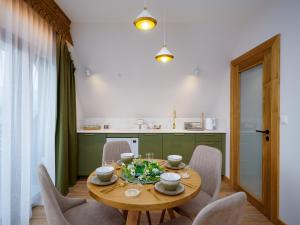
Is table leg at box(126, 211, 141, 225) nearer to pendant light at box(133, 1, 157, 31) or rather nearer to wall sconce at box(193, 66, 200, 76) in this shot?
pendant light at box(133, 1, 157, 31)

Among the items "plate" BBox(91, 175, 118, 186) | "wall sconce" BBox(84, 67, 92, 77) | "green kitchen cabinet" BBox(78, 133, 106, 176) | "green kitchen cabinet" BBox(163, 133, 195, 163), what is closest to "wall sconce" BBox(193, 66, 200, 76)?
"green kitchen cabinet" BBox(163, 133, 195, 163)

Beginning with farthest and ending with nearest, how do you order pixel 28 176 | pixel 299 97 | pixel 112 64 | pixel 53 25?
pixel 112 64 → pixel 53 25 → pixel 28 176 → pixel 299 97

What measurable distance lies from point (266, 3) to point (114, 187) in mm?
2871

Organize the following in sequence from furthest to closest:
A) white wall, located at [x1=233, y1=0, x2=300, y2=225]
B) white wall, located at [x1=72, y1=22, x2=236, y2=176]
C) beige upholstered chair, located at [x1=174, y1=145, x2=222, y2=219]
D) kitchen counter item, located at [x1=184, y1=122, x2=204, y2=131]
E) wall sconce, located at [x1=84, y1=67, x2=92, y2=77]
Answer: kitchen counter item, located at [x1=184, y1=122, x2=204, y2=131], wall sconce, located at [x1=84, y1=67, x2=92, y2=77], white wall, located at [x1=72, y1=22, x2=236, y2=176], white wall, located at [x1=233, y1=0, x2=300, y2=225], beige upholstered chair, located at [x1=174, y1=145, x2=222, y2=219]

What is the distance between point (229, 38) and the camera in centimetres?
296

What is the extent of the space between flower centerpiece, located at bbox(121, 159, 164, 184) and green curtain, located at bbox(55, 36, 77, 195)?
60.4 inches

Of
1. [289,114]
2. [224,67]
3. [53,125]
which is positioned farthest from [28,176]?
[224,67]

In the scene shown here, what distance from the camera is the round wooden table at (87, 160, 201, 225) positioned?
1102mm

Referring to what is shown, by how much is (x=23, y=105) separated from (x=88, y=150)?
1.67 meters

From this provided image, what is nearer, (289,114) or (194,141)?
(289,114)

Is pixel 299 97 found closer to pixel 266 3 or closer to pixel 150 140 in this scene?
pixel 266 3

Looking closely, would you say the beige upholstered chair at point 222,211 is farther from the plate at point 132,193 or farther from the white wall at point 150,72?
the white wall at point 150,72

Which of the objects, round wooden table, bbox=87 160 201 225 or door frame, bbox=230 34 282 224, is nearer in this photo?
round wooden table, bbox=87 160 201 225

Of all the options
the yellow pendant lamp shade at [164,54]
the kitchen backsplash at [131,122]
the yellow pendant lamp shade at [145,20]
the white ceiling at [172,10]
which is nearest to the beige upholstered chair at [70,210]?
the yellow pendant lamp shade at [145,20]
